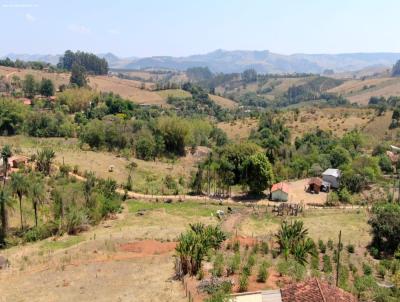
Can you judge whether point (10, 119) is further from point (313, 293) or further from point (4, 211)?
point (313, 293)

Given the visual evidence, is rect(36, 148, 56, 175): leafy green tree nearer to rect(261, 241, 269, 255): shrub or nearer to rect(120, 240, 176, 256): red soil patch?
rect(120, 240, 176, 256): red soil patch

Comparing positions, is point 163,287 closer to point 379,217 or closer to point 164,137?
point 379,217

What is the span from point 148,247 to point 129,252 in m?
1.48

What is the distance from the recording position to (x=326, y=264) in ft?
96.4

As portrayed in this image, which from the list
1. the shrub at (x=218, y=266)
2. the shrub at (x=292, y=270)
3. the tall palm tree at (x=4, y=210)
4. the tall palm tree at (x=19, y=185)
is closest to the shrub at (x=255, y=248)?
the shrub at (x=218, y=266)

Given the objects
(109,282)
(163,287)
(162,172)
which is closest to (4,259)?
(109,282)

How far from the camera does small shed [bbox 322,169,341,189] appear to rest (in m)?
56.6

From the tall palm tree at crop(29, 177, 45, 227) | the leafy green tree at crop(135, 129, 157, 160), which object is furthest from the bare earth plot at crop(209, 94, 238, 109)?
the tall palm tree at crop(29, 177, 45, 227)

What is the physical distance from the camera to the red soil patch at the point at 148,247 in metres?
31.7

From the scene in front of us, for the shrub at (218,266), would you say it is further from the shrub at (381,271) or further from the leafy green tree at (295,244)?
the shrub at (381,271)

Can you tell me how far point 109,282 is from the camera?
26.4 m

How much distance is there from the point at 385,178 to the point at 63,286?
155ft

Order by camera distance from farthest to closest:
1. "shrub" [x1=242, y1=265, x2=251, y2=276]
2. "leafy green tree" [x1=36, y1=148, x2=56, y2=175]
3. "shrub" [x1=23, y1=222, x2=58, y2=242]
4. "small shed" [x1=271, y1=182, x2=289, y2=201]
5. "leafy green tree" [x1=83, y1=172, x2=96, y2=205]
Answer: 1. "leafy green tree" [x1=36, y1=148, x2=56, y2=175]
2. "small shed" [x1=271, y1=182, x2=289, y2=201]
3. "leafy green tree" [x1=83, y1=172, x2=96, y2=205]
4. "shrub" [x1=23, y1=222, x2=58, y2=242]
5. "shrub" [x1=242, y1=265, x2=251, y2=276]

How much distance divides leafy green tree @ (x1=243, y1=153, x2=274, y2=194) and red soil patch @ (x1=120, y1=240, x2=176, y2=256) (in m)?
19.6
